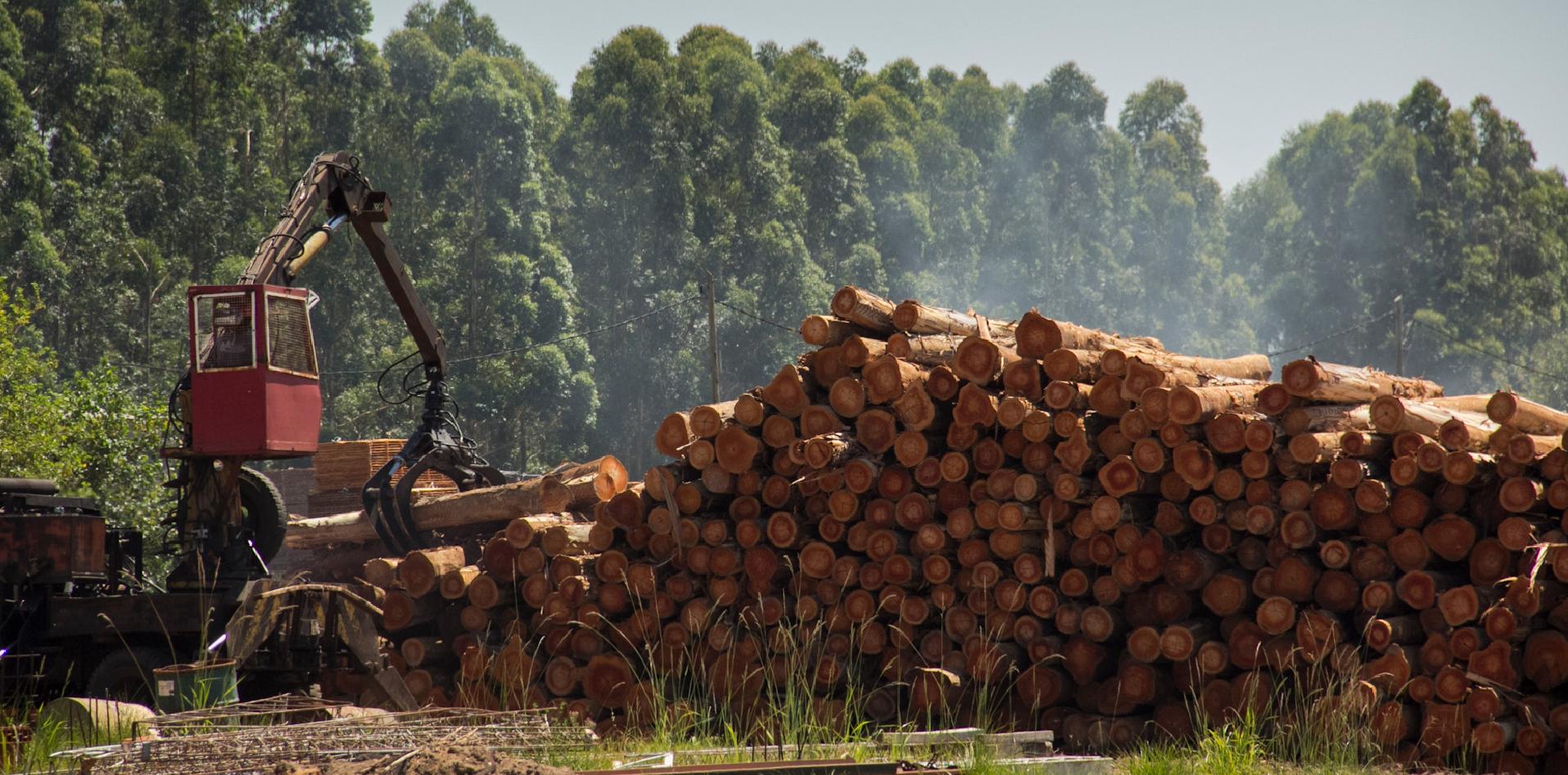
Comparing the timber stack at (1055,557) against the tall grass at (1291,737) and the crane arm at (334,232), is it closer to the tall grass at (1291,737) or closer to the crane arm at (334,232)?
the tall grass at (1291,737)

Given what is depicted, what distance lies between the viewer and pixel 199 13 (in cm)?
3681

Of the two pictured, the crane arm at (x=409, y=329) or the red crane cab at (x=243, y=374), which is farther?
the crane arm at (x=409, y=329)

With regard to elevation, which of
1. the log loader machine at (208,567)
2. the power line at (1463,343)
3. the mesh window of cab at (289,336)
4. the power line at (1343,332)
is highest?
the power line at (1343,332)

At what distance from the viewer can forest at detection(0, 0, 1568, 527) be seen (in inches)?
1335

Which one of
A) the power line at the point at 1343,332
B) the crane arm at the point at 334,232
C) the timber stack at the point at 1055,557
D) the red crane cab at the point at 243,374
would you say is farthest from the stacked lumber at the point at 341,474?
the power line at the point at 1343,332

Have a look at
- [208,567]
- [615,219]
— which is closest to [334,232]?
[208,567]

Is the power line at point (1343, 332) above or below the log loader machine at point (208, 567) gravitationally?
above

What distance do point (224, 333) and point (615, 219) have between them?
34.7 metres

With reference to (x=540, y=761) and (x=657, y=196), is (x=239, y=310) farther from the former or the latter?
(x=657, y=196)

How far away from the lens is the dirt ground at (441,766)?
15.3 feet

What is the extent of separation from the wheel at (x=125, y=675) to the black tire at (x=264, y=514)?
1352 millimetres

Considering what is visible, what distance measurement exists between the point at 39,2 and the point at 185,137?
5.29m

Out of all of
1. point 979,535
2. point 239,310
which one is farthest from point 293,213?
point 979,535

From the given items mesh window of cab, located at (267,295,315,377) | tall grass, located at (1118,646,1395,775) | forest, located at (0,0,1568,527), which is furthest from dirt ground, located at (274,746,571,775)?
forest, located at (0,0,1568,527)
